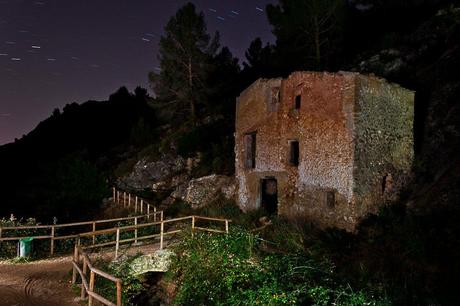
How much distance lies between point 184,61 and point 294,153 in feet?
62.7

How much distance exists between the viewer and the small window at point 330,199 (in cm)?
1512

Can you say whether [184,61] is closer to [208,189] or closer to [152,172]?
[152,172]

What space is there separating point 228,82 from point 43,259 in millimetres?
26378

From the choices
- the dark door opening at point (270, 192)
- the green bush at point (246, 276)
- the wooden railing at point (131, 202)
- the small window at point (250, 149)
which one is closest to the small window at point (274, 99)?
the small window at point (250, 149)

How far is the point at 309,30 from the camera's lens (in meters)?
30.8

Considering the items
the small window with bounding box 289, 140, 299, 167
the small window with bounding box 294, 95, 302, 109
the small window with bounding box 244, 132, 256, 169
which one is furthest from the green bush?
the small window with bounding box 294, 95, 302, 109

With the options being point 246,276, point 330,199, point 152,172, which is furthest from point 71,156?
point 246,276

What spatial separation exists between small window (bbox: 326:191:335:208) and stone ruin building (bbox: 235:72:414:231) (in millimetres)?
39

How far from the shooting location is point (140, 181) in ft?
93.6

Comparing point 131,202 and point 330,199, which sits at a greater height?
point 330,199

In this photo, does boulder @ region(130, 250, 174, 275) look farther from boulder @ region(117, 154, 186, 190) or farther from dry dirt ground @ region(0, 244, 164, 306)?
boulder @ region(117, 154, 186, 190)

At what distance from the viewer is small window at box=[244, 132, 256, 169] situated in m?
19.5

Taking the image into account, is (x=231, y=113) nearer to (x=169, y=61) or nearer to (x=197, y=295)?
(x=169, y=61)

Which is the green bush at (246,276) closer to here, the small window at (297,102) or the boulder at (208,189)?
the small window at (297,102)
